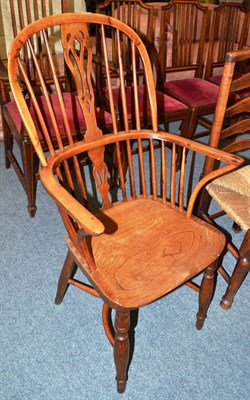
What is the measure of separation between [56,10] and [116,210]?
7.63ft

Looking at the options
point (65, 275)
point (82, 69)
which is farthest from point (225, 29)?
point (65, 275)

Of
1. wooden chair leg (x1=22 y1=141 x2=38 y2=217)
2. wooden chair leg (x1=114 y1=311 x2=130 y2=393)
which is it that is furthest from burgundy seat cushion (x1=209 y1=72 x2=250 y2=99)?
wooden chair leg (x1=114 y1=311 x2=130 y2=393)

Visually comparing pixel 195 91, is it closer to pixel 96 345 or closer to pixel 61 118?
pixel 61 118

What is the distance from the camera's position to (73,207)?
0.82m

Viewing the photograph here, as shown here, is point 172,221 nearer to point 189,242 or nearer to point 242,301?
point 189,242

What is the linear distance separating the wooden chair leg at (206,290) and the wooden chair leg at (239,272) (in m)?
0.14

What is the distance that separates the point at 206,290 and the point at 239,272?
0.19 m

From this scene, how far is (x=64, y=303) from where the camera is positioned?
146 cm

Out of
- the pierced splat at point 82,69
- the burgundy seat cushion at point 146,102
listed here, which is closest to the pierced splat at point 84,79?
the pierced splat at point 82,69

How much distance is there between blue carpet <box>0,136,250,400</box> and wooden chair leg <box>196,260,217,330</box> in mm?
92

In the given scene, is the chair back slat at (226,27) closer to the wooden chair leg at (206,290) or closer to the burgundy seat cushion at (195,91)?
the burgundy seat cushion at (195,91)

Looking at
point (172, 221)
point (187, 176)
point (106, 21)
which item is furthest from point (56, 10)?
point (172, 221)

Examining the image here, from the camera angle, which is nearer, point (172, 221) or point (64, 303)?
point (172, 221)

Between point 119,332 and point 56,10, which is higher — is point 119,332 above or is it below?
below
